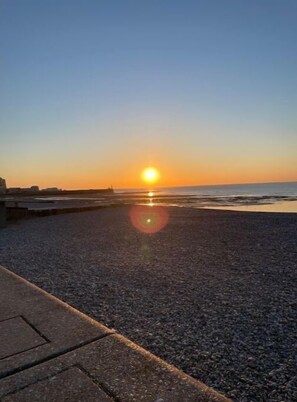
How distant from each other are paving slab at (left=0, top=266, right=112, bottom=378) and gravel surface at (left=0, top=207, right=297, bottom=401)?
69cm

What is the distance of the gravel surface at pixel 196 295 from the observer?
3473mm

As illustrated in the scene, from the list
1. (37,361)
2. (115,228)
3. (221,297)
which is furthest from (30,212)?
(37,361)

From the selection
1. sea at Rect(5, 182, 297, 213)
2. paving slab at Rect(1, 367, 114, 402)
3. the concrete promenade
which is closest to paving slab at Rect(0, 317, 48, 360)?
the concrete promenade

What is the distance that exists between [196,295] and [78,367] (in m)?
3.27

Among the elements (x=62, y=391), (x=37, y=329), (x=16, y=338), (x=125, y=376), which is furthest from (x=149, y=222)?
(x=62, y=391)

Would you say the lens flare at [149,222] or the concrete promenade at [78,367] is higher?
the concrete promenade at [78,367]

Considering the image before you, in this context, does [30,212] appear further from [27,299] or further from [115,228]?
[27,299]

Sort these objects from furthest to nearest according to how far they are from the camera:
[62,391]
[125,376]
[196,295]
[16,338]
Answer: [196,295] < [16,338] < [125,376] < [62,391]

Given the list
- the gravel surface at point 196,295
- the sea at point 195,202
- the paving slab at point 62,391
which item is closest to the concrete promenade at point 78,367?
the paving slab at point 62,391

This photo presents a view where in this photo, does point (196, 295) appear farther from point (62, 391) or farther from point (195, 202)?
point (195, 202)

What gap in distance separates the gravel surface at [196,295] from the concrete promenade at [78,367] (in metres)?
0.61

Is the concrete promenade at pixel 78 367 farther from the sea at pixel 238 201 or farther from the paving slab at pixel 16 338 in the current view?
the sea at pixel 238 201

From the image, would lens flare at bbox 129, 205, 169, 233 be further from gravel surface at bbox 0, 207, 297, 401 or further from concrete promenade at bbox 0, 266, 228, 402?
concrete promenade at bbox 0, 266, 228, 402

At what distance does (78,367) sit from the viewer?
2.89 m
